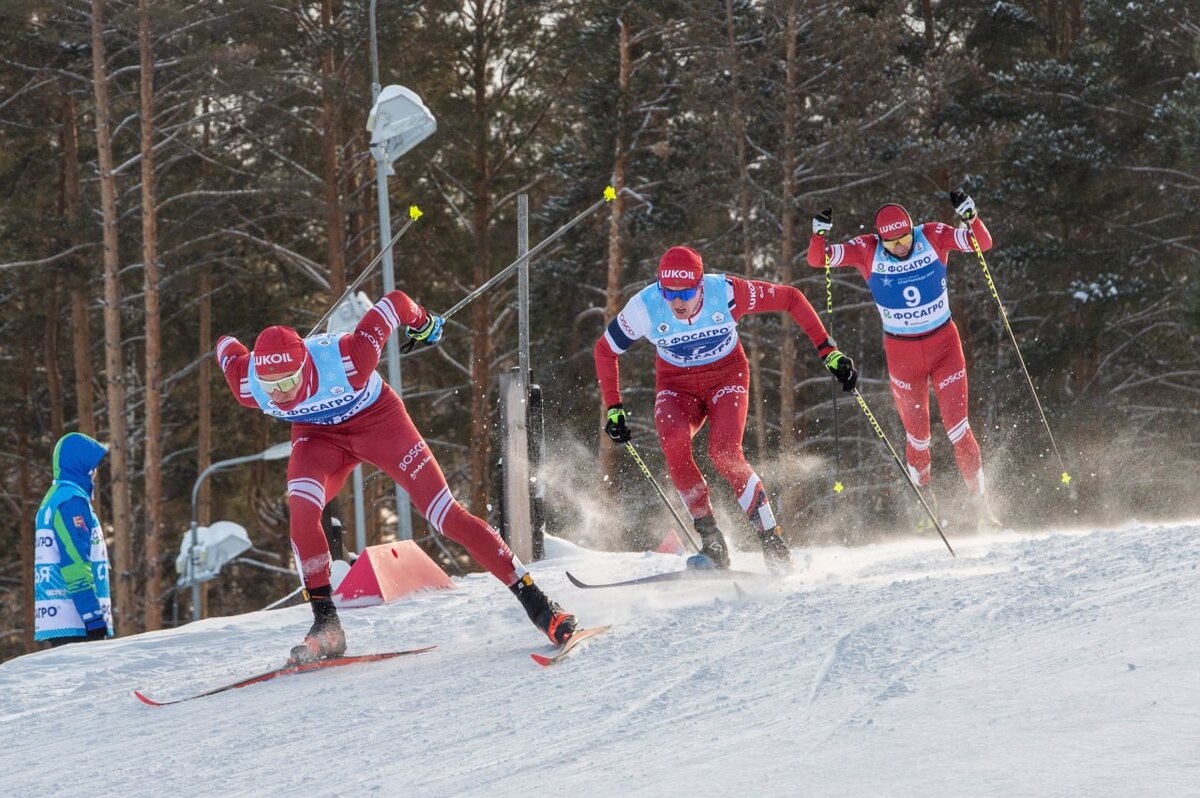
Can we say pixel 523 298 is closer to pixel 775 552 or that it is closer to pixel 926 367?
pixel 926 367

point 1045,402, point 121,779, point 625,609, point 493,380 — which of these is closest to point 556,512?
point 493,380

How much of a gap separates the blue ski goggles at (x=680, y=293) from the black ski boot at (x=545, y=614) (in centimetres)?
177

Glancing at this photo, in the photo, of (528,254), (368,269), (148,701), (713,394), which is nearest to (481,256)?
(528,254)

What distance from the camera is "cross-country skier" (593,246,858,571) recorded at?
6.43 m

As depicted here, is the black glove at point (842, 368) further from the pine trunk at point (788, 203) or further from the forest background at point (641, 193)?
the pine trunk at point (788, 203)

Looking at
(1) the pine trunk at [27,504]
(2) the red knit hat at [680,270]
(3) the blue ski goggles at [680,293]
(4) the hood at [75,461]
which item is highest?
(2) the red knit hat at [680,270]

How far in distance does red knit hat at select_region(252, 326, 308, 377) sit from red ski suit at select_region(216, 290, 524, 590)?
14cm

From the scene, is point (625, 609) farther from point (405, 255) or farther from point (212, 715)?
point (405, 255)

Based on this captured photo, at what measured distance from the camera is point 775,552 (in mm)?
6402

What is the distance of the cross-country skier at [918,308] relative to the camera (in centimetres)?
759

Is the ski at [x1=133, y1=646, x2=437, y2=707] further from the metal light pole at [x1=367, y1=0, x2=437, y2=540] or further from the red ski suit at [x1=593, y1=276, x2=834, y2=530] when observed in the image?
the metal light pole at [x1=367, y1=0, x2=437, y2=540]

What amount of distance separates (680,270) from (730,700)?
283cm

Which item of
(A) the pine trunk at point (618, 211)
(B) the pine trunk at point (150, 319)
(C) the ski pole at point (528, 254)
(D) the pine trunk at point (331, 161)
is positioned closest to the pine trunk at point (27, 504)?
(B) the pine trunk at point (150, 319)

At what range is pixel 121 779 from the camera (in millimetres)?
4156
